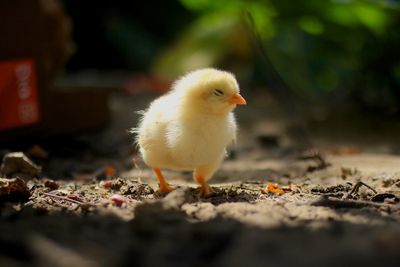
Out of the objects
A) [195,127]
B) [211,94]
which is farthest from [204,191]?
[211,94]

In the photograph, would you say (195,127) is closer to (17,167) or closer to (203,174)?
(203,174)

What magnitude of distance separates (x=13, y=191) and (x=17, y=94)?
190 cm

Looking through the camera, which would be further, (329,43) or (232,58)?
(232,58)

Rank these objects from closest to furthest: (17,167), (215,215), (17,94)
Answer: (215,215)
(17,167)
(17,94)

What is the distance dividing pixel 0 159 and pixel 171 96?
1408 millimetres

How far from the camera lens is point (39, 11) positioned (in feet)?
15.5

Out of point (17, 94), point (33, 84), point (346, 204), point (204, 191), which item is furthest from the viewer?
point (33, 84)

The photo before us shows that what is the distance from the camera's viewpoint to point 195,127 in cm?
315

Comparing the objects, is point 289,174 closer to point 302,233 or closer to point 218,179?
point 218,179

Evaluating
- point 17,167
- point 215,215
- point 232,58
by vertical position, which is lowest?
point 215,215

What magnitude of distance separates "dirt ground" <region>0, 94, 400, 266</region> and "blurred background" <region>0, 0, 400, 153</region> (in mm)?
677

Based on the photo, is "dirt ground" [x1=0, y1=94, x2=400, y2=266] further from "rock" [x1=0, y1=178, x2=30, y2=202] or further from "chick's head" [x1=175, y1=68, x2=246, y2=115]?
"chick's head" [x1=175, y1=68, x2=246, y2=115]

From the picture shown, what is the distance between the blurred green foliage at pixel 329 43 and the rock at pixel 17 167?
2.26 metres

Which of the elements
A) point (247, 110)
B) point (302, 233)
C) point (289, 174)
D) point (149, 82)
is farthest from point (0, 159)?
point (149, 82)
